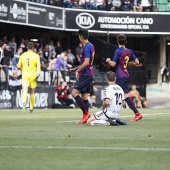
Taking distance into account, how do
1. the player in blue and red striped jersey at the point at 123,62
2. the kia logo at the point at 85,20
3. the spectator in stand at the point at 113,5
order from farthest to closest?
the spectator in stand at the point at 113,5 < the kia logo at the point at 85,20 < the player in blue and red striped jersey at the point at 123,62

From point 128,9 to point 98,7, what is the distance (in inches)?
77.9

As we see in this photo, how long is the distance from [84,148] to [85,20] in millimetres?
31980

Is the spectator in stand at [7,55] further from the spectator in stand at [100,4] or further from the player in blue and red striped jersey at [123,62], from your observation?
the player in blue and red striped jersey at [123,62]

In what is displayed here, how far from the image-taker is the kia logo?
134 feet

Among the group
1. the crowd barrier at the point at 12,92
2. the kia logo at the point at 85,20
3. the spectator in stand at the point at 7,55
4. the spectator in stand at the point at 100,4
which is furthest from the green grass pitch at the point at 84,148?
the spectator in stand at the point at 100,4

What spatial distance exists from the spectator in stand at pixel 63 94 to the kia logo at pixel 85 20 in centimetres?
1010

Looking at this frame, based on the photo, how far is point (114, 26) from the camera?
1676 inches

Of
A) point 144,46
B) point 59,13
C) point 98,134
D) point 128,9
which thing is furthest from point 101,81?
point 98,134

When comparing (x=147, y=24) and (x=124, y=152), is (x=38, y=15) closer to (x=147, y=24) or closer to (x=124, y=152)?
(x=147, y=24)

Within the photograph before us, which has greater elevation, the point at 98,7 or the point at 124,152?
the point at 98,7

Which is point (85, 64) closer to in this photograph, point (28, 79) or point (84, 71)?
point (84, 71)

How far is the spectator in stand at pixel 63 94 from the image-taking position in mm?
31095

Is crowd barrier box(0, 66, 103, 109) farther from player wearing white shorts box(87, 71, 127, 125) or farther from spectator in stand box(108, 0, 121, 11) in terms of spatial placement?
player wearing white shorts box(87, 71, 127, 125)

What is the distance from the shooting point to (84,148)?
9578 mm
